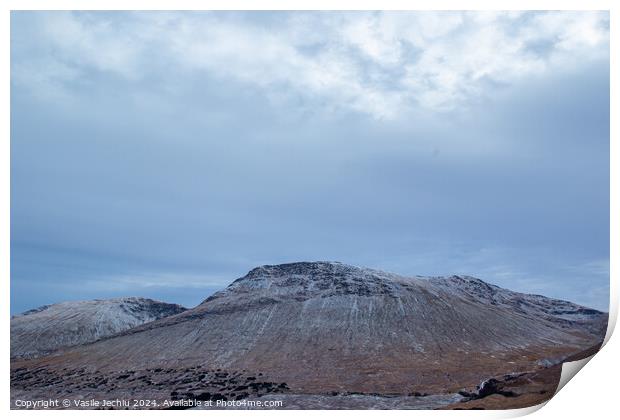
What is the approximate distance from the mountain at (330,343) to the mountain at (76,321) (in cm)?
1801

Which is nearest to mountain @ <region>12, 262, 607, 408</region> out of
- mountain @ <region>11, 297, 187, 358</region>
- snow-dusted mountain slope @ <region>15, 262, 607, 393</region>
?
snow-dusted mountain slope @ <region>15, 262, 607, 393</region>

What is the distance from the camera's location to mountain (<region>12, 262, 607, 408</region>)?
62.2 meters

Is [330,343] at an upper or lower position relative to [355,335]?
lower

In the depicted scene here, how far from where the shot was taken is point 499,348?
255 ft

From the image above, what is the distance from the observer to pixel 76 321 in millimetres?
123938

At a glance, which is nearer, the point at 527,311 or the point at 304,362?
the point at 304,362

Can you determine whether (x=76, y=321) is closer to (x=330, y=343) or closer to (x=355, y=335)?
(x=330, y=343)

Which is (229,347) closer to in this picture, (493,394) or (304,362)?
(304,362)

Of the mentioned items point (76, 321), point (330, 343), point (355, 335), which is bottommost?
point (330, 343)

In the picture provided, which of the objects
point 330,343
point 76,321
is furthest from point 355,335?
point 76,321

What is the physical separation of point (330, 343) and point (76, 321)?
68.7 metres

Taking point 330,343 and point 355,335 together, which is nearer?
point 330,343
